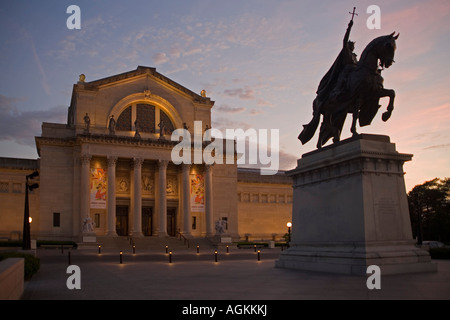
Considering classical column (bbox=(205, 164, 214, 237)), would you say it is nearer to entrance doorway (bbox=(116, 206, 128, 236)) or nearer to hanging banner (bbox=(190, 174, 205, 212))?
hanging banner (bbox=(190, 174, 205, 212))

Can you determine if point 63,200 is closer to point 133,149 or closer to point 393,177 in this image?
point 133,149

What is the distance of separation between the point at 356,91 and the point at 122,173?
1573 inches

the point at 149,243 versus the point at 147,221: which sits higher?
the point at 147,221

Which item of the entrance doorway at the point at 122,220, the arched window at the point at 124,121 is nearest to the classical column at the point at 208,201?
the entrance doorway at the point at 122,220

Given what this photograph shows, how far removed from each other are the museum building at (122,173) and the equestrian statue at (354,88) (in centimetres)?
3218

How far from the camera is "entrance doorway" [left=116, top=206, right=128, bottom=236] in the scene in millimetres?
53688

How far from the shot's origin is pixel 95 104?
5253cm

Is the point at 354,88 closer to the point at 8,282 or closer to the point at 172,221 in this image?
the point at 8,282

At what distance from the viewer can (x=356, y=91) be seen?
17.8m

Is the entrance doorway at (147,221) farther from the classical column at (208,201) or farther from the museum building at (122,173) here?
the classical column at (208,201)

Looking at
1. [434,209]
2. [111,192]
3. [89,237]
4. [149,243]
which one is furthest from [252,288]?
[434,209]

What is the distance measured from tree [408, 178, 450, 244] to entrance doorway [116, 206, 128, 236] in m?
36.3

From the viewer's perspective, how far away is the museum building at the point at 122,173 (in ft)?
163
